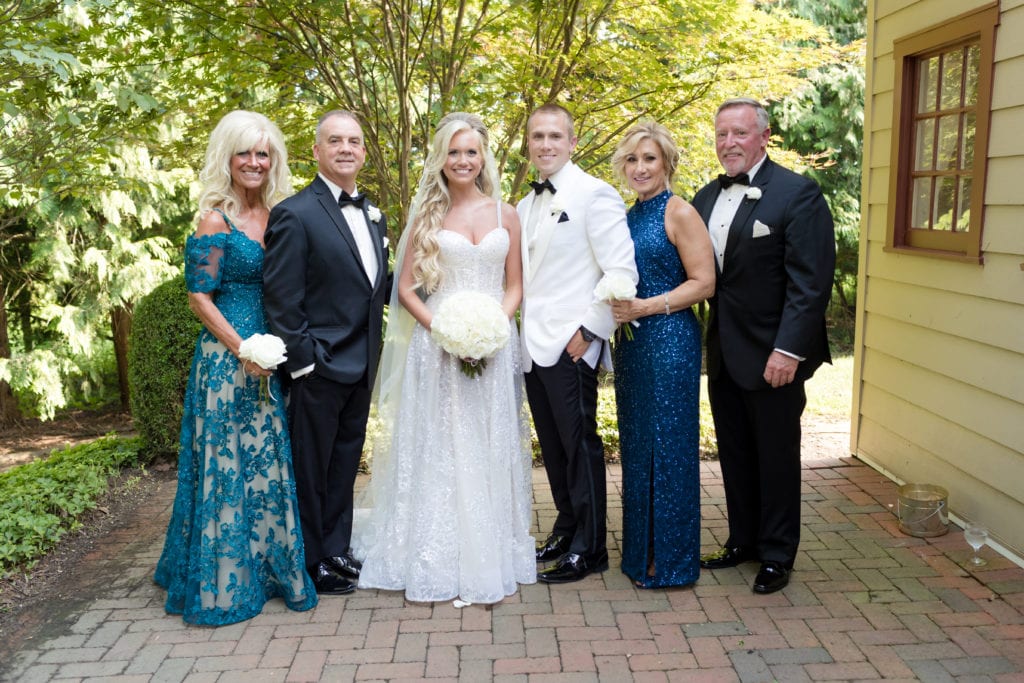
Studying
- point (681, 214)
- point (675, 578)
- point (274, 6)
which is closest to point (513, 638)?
point (675, 578)

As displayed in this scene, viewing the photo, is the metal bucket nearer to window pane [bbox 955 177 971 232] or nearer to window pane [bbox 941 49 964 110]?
window pane [bbox 955 177 971 232]

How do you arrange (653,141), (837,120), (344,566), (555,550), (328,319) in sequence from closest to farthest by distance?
1. (653,141)
2. (328,319)
3. (344,566)
4. (555,550)
5. (837,120)

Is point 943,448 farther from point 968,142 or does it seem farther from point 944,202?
point 968,142

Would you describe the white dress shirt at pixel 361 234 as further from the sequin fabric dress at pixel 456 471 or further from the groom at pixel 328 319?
the sequin fabric dress at pixel 456 471

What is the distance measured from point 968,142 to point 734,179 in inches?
66.1

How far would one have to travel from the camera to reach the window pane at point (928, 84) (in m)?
4.81

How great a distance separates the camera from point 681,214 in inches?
140

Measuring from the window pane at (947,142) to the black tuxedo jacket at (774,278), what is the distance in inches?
60.2

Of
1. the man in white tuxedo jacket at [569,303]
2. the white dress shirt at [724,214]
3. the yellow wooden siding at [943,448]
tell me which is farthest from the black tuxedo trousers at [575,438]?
the yellow wooden siding at [943,448]

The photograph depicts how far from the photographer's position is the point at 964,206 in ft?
14.6

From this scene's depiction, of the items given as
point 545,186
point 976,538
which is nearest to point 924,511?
point 976,538

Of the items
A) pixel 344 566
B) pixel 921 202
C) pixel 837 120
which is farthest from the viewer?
pixel 837 120

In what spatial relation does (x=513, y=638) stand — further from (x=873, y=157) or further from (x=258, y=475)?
(x=873, y=157)

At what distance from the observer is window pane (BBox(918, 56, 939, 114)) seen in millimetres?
4809
